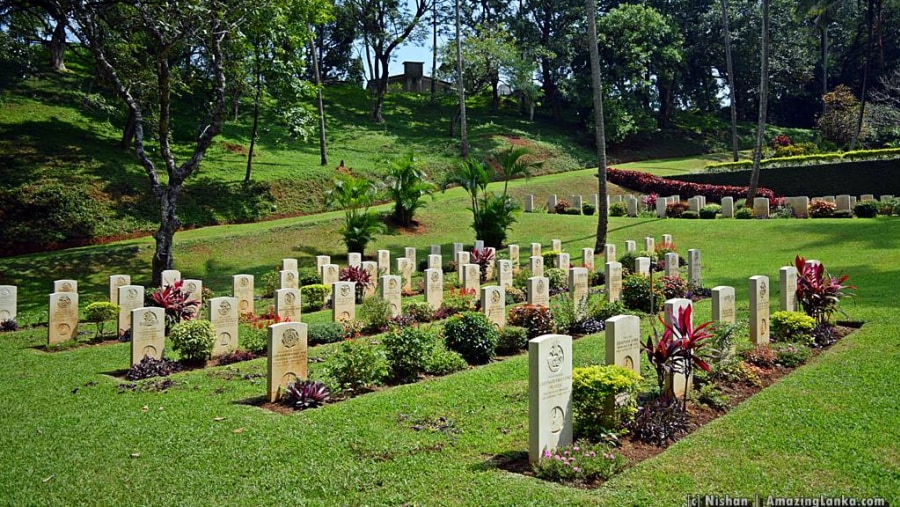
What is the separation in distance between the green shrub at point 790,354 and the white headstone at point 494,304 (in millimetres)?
5014

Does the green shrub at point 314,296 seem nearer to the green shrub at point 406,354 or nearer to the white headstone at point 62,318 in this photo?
the white headstone at point 62,318

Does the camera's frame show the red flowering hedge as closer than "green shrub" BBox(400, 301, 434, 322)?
No

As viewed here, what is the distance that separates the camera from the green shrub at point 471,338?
11328 mm

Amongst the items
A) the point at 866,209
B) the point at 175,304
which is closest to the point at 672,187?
the point at 866,209

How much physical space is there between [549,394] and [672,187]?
32.2m

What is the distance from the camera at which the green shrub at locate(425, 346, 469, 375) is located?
34.7ft

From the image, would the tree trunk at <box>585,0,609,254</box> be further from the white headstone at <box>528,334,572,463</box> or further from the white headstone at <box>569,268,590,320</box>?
the white headstone at <box>528,334,572,463</box>

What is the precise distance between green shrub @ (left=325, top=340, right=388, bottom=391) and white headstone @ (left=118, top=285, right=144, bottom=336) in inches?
258

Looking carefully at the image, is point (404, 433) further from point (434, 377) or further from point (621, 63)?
point (621, 63)

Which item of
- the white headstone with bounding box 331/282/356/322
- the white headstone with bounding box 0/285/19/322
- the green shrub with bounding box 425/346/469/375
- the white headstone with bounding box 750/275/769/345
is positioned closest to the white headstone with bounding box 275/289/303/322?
the white headstone with bounding box 331/282/356/322

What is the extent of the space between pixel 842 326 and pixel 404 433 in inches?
351

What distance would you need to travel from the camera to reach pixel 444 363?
1070 cm

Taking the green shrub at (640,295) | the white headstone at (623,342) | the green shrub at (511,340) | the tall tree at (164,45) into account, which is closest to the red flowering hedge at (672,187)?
the green shrub at (640,295)

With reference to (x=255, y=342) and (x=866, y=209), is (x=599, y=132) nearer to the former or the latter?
(x=866, y=209)
